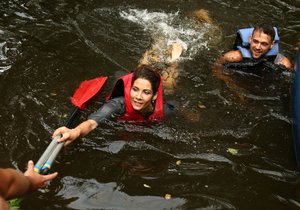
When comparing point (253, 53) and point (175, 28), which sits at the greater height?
point (175, 28)

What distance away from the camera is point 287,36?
6574 millimetres

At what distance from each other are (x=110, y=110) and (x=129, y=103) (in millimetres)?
204

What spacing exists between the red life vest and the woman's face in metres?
0.09

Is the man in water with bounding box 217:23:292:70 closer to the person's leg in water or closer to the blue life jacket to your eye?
the blue life jacket

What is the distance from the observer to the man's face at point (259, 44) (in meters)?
5.23

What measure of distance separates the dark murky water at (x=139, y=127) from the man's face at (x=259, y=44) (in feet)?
1.00

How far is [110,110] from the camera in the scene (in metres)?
4.05

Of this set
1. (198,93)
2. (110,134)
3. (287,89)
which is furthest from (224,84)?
(110,134)

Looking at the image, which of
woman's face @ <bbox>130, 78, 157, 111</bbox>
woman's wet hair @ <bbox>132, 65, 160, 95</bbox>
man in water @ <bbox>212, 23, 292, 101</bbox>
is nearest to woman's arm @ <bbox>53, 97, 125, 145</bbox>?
woman's face @ <bbox>130, 78, 157, 111</bbox>

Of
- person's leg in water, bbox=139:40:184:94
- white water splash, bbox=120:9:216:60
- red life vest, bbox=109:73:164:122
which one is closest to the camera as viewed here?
red life vest, bbox=109:73:164:122

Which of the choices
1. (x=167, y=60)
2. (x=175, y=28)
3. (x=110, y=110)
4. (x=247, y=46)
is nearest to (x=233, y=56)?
(x=247, y=46)

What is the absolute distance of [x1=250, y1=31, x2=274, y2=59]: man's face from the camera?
5.23 m

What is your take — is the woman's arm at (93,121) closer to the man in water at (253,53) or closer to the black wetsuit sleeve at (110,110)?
the black wetsuit sleeve at (110,110)

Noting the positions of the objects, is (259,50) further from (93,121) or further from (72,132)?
(72,132)
